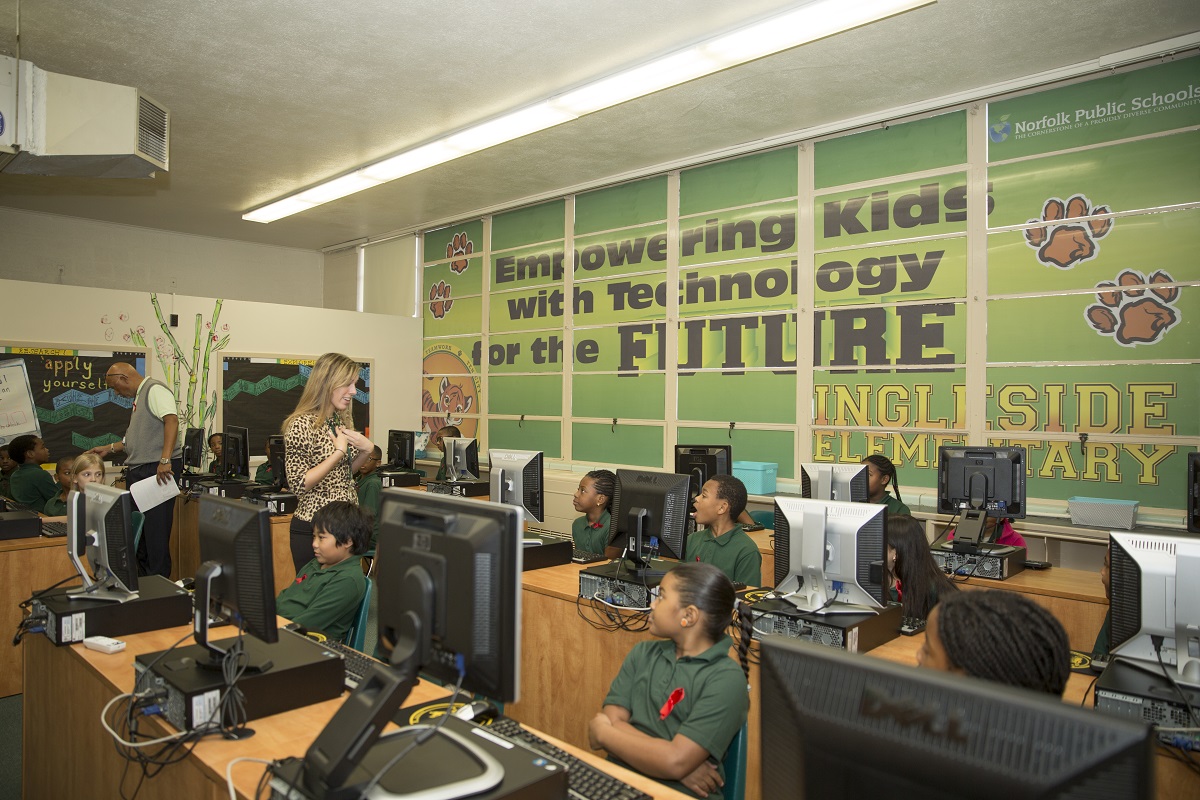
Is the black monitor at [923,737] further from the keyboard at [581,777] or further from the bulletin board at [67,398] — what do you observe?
the bulletin board at [67,398]

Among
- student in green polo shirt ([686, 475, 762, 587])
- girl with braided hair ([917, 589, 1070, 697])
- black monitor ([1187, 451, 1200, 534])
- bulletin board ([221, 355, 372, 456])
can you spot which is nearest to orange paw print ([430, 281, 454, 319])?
bulletin board ([221, 355, 372, 456])

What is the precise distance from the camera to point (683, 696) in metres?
2.05

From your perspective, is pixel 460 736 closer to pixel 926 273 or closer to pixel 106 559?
pixel 106 559

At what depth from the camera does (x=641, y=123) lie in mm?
5723

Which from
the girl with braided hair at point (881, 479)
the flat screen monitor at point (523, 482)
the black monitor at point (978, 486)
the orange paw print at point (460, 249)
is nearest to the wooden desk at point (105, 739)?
the flat screen monitor at point (523, 482)

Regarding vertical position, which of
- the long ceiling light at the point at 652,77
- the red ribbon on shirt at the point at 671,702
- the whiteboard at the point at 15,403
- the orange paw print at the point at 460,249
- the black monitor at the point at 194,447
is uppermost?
the long ceiling light at the point at 652,77

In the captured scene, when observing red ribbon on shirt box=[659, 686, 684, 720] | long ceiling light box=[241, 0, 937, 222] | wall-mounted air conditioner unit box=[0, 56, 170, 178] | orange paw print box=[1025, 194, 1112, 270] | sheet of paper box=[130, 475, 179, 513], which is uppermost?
long ceiling light box=[241, 0, 937, 222]

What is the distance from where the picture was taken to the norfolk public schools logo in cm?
495

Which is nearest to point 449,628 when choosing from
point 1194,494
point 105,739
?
point 105,739

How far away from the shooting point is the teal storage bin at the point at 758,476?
5.77m

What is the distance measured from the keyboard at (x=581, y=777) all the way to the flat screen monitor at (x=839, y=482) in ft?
8.67

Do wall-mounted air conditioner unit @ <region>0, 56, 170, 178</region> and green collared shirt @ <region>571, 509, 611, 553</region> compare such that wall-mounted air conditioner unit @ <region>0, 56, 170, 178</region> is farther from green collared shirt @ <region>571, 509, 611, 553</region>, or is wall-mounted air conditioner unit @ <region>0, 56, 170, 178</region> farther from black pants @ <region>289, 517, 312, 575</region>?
green collared shirt @ <region>571, 509, 611, 553</region>

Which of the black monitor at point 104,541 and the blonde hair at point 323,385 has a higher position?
the blonde hair at point 323,385

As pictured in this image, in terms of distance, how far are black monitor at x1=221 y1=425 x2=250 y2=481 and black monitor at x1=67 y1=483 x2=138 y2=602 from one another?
360 centimetres
